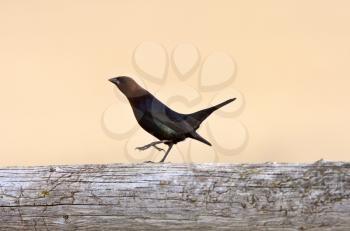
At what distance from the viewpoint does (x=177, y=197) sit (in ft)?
2.88

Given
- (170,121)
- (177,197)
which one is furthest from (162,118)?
(177,197)

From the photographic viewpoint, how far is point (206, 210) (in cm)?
87

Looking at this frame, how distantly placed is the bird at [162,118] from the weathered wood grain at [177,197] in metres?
0.20

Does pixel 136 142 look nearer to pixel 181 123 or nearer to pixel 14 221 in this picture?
pixel 181 123

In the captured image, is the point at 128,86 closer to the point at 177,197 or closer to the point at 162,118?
the point at 162,118

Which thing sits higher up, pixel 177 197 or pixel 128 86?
pixel 128 86

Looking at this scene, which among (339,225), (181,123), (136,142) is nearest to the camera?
(339,225)

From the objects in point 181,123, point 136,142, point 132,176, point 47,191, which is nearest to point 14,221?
point 47,191

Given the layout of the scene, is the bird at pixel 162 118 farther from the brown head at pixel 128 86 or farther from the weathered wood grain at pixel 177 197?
the weathered wood grain at pixel 177 197

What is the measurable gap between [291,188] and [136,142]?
71cm

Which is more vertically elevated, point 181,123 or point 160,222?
point 181,123

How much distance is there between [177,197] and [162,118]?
26 centimetres

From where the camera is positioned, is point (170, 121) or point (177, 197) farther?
point (170, 121)

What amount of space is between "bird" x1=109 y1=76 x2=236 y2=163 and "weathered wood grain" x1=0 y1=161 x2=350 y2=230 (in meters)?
0.20
